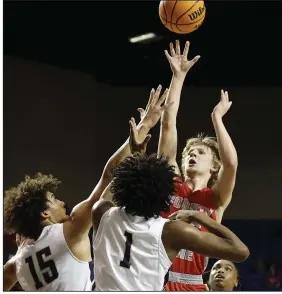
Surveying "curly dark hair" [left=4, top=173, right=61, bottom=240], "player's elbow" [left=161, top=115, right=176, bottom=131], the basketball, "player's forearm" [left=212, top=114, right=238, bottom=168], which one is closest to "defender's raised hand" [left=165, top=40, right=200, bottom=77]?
the basketball

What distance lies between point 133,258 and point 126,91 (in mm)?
4285

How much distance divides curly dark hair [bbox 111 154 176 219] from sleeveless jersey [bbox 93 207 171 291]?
0.07m

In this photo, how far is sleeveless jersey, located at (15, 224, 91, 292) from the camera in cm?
331

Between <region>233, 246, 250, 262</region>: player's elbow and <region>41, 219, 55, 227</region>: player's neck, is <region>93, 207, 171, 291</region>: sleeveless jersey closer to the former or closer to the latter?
<region>233, 246, 250, 262</region>: player's elbow

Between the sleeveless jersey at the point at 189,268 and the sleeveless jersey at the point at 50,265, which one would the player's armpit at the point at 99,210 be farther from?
the sleeveless jersey at the point at 189,268

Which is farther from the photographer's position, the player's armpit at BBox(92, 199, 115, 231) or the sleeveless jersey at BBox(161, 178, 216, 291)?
the sleeveless jersey at BBox(161, 178, 216, 291)

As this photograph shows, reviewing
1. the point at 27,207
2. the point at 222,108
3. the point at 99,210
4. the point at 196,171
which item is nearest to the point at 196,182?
the point at 196,171

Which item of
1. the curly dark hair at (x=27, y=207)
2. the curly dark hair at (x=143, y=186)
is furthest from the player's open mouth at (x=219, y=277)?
the curly dark hair at (x=143, y=186)

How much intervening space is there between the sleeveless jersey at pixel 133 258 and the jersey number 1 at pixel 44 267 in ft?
1.85

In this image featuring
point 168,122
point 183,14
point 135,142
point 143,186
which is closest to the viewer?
point 143,186

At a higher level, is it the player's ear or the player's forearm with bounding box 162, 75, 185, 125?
the player's forearm with bounding box 162, 75, 185, 125

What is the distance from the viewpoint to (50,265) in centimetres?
330

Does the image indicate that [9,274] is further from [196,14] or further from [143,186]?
[196,14]

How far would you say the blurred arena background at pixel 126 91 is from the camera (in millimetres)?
6219
